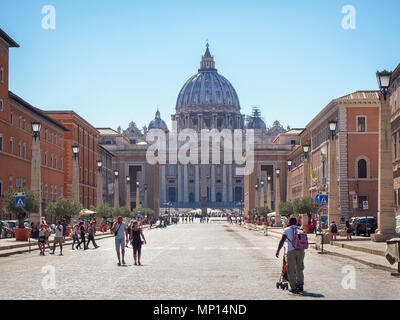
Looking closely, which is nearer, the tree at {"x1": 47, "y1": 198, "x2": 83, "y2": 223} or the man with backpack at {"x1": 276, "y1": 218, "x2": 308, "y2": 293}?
the man with backpack at {"x1": 276, "y1": 218, "x2": 308, "y2": 293}

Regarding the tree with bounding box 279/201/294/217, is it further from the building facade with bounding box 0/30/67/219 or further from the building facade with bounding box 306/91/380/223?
the building facade with bounding box 0/30/67/219

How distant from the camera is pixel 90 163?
337ft

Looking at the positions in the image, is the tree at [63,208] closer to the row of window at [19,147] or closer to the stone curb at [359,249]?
the row of window at [19,147]

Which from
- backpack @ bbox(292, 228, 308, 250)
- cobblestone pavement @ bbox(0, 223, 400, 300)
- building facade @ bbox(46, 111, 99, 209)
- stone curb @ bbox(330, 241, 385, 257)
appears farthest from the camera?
building facade @ bbox(46, 111, 99, 209)

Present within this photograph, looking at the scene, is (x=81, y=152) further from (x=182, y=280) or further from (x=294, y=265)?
(x=294, y=265)

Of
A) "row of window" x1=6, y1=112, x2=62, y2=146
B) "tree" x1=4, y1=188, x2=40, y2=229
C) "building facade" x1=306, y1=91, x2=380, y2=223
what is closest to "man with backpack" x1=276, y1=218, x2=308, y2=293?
"tree" x1=4, y1=188, x2=40, y2=229

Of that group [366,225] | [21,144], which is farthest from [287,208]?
[21,144]

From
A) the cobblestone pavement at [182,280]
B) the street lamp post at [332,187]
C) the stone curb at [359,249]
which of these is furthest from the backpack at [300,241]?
the street lamp post at [332,187]

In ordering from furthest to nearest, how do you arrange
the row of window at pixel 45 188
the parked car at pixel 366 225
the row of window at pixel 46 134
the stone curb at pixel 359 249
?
the row of window at pixel 46 134 < the row of window at pixel 45 188 < the parked car at pixel 366 225 < the stone curb at pixel 359 249

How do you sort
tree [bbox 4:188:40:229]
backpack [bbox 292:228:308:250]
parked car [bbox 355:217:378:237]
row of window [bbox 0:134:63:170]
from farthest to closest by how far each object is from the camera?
row of window [bbox 0:134:63:170] < parked car [bbox 355:217:378:237] < tree [bbox 4:188:40:229] < backpack [bbox 292:228:308:250]

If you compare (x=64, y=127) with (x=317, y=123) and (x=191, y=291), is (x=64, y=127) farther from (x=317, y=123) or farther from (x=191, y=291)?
(x=191, y=291)

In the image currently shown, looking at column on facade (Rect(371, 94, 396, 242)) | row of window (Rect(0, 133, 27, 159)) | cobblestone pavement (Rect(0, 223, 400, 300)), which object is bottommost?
cobblestone pavement (Rect(0, 223, 400, 300))

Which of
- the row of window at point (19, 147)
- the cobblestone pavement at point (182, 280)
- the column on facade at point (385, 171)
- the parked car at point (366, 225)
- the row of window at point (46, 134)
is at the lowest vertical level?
the parked car at point (366, 225)

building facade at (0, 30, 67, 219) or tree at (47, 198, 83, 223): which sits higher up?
building facade at (0, 30, 67, 219)
